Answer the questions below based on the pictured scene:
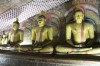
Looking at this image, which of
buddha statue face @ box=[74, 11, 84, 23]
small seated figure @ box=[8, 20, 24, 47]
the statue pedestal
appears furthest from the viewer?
small seated figure @ box=[8, 20, 24, 47]

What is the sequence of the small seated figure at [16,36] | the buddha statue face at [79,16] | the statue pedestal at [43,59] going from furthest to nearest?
1. the small seated figure at [16,36]
2. the buddha statue face at [79,16]
3. the statue pedestal at [43,59]

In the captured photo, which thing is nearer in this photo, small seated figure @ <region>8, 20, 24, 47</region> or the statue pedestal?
the statue pedestal

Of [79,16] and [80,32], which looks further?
[80,32]

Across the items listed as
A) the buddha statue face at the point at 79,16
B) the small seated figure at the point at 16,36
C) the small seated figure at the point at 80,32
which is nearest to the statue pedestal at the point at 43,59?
the small seated figure at the point at 80,32

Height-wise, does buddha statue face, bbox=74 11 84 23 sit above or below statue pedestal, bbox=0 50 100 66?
above

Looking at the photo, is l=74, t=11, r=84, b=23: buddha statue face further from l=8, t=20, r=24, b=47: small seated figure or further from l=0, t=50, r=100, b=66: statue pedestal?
l=8, t=20, r=24, b=47: small seated figure

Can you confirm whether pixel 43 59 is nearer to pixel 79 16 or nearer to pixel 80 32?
pixel 80 32

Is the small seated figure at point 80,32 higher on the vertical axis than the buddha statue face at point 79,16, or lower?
lower

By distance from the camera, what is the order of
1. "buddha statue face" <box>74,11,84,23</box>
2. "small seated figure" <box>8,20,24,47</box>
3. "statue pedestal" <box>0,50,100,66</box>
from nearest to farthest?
"statue pedestal" <box>0,50,100,66</box>
"buddha statue face" <box>74,11,84,23</box>
"small seated figure" <box>8,20,24,47</box>

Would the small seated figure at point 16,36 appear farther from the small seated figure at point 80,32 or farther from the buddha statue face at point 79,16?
the buddha statue face at point 79,16

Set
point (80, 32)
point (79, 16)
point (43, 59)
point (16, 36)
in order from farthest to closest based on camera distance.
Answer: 1. point (16, 36)
2. point (80, 32)
3. point (79, 16)
4. point (43, 59)

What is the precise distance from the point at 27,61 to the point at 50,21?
1639 mm

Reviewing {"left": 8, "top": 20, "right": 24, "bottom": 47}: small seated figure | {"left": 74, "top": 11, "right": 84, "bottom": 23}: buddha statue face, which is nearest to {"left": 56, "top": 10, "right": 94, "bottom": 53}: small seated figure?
{"left": 74, "top": 11, "right": 84, "bottom": 23}: buddha statue face

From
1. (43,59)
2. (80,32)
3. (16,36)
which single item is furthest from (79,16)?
(16,36)
